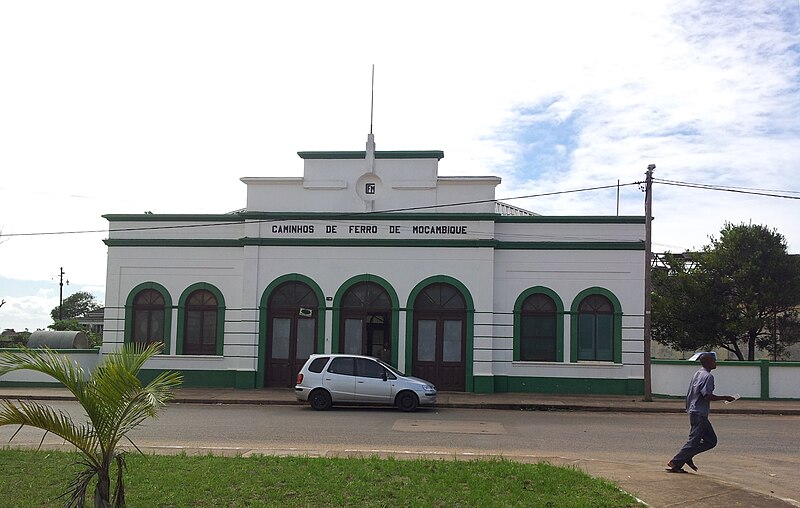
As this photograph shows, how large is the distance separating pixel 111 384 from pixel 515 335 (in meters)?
17.4

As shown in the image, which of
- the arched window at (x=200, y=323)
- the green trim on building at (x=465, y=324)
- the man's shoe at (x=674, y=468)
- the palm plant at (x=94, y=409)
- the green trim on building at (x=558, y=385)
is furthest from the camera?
the arched window at (x=200, y=323)

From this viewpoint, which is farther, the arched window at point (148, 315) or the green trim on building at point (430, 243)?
the arched window at point (148, 315)

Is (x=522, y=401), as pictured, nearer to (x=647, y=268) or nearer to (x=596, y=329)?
(x=596, y=329)

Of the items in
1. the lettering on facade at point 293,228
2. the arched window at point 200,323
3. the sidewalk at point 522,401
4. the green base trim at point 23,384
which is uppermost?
the lettering on facade at point 293,228

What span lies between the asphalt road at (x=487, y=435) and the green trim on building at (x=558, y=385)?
3.13 metres

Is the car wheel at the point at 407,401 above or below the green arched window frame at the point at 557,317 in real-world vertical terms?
below

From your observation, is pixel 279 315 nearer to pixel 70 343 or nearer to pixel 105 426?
pixel 70 343

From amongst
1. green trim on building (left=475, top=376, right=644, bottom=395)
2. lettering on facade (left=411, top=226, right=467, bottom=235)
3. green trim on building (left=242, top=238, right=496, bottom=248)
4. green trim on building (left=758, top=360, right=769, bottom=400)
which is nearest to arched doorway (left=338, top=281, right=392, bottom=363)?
green trim on building (left=242, top=238, right=496, bottom=248)

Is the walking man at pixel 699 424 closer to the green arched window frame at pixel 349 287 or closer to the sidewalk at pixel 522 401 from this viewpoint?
the sidewalk at pixel 522 401

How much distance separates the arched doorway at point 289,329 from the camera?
24047 mm

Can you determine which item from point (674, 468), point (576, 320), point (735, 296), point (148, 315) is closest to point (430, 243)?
point (576, 320)

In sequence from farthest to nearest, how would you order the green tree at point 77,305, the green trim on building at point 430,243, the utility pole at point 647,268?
1. the green tree at point 77,305
2. the green trim on building at point 430,243
3. the utility pole at point 647,268

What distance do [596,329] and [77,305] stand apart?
74569 mm

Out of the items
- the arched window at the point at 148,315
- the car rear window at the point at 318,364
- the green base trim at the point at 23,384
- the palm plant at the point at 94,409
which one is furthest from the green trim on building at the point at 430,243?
the palm plant at the point at 94,409
